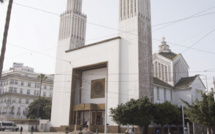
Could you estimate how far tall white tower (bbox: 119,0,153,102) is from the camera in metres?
31.8

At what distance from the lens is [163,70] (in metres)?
46.1

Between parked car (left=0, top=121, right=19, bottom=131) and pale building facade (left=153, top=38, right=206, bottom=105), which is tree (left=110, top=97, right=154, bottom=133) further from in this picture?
parked car (left=0, top=121, right=19, bottom=131)

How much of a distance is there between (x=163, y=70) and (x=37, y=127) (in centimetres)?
2600

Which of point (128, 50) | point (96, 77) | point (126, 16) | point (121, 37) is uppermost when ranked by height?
point (126, 16)

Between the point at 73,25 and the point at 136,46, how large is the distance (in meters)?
16.1

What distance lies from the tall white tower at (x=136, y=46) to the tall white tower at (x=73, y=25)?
1107 centimetres

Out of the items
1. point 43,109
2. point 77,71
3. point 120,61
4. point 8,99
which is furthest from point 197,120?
point 8,99

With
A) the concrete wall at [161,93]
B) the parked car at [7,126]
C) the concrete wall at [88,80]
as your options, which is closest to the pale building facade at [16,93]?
the parked car at [7,126]

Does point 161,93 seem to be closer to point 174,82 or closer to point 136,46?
point 174,82

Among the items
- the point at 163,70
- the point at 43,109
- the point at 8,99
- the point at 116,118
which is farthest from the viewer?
the point at 8,99

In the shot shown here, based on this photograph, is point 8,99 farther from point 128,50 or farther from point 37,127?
point 128,50

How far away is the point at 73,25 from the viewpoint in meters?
43.9

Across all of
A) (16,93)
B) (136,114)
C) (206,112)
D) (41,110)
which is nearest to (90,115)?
(136,114)

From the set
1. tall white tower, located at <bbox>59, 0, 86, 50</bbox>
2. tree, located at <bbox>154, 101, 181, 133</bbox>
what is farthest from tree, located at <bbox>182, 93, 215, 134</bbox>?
tall white tower, located at <bbox>59, 0, 86, 50</bbox>
